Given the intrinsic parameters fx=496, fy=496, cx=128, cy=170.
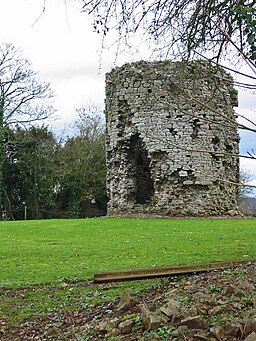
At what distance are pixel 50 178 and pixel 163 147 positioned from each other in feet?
38.3

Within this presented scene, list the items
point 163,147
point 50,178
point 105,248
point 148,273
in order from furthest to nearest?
point 50,178
point 163,147
point 105,248
point 148,273

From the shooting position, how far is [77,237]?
12.5m

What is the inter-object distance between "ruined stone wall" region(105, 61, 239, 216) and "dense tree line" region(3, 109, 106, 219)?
26.5ft

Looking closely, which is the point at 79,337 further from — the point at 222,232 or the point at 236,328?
the point at 222,232

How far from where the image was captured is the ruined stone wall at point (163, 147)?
19172 mm

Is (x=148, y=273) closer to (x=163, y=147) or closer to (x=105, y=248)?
(x=105, y=248)

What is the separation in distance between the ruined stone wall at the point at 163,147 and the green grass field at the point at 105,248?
4.15 metres

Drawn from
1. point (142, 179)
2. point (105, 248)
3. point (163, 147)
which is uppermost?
point (163, 147)

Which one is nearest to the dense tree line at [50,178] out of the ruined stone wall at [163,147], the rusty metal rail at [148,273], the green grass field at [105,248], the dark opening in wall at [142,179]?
the dark opening in wall at [142,179]

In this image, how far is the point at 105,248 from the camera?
10117 mm

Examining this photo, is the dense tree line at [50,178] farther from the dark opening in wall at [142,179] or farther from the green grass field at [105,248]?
the green grass field at [105,248]

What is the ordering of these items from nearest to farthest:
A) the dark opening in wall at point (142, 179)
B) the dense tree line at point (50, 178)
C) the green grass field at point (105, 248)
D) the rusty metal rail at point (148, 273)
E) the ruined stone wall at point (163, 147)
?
1. the rusty metal rail at point (148, 273)
2. the green grass field at point (105, 248)
3. the ruined stone wall at point (163, 147)
4. the dark opening in wall at point (142, 179)
5. the dense tree line at point (50, 178)

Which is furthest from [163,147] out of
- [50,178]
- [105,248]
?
[50,178]

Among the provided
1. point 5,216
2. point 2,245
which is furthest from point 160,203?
point 5,216
